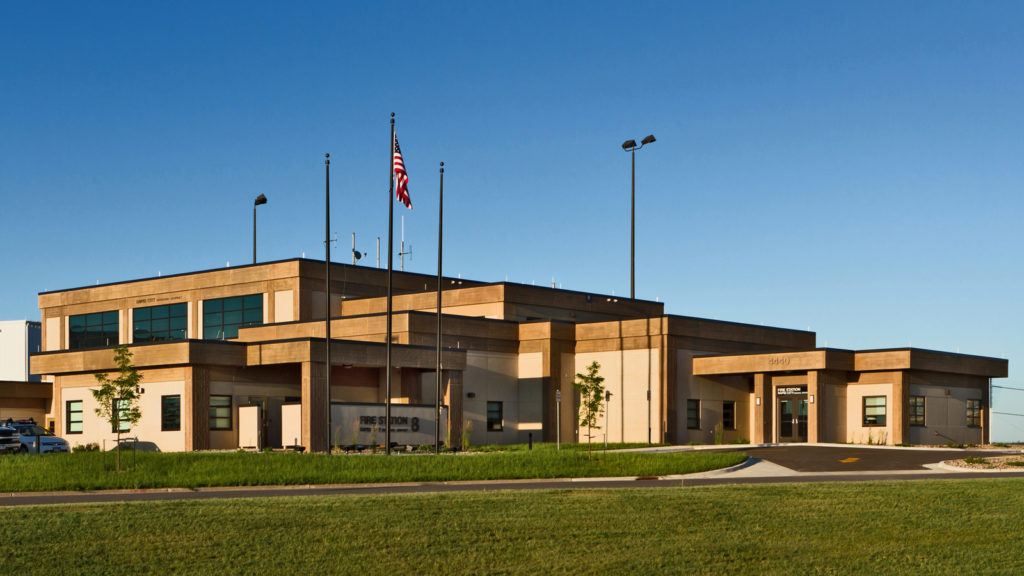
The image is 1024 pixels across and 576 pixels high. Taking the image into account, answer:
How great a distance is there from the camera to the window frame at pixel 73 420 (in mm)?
54406

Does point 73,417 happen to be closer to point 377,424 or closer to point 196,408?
point 196,408

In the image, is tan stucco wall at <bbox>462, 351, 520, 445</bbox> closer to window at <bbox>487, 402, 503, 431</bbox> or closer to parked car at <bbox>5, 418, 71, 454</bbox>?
window at <bbox>487, 402, 503, 431</bbox>

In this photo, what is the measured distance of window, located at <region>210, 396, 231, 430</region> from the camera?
51.3m

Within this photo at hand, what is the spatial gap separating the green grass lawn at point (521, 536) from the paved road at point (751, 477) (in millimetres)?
3782

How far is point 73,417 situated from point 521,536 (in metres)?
42.9

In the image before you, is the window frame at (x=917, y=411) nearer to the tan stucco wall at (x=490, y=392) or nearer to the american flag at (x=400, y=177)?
the tan stucco wall at (x=490, y=392)

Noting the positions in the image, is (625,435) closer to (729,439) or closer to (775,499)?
(729,439)

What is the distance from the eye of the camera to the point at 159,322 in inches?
2717

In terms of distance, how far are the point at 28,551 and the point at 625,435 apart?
4355 centimetres

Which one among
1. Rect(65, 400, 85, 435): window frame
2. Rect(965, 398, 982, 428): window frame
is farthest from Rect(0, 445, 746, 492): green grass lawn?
Rect(965, 398, 982, 428): window frame

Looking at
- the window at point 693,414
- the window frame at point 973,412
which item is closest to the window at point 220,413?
the window at point 693,414

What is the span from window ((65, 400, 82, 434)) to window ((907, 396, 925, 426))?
3944 cm

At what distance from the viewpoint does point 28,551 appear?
631 inches

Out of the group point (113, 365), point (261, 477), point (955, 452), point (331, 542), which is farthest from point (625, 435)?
point (331, 542)
